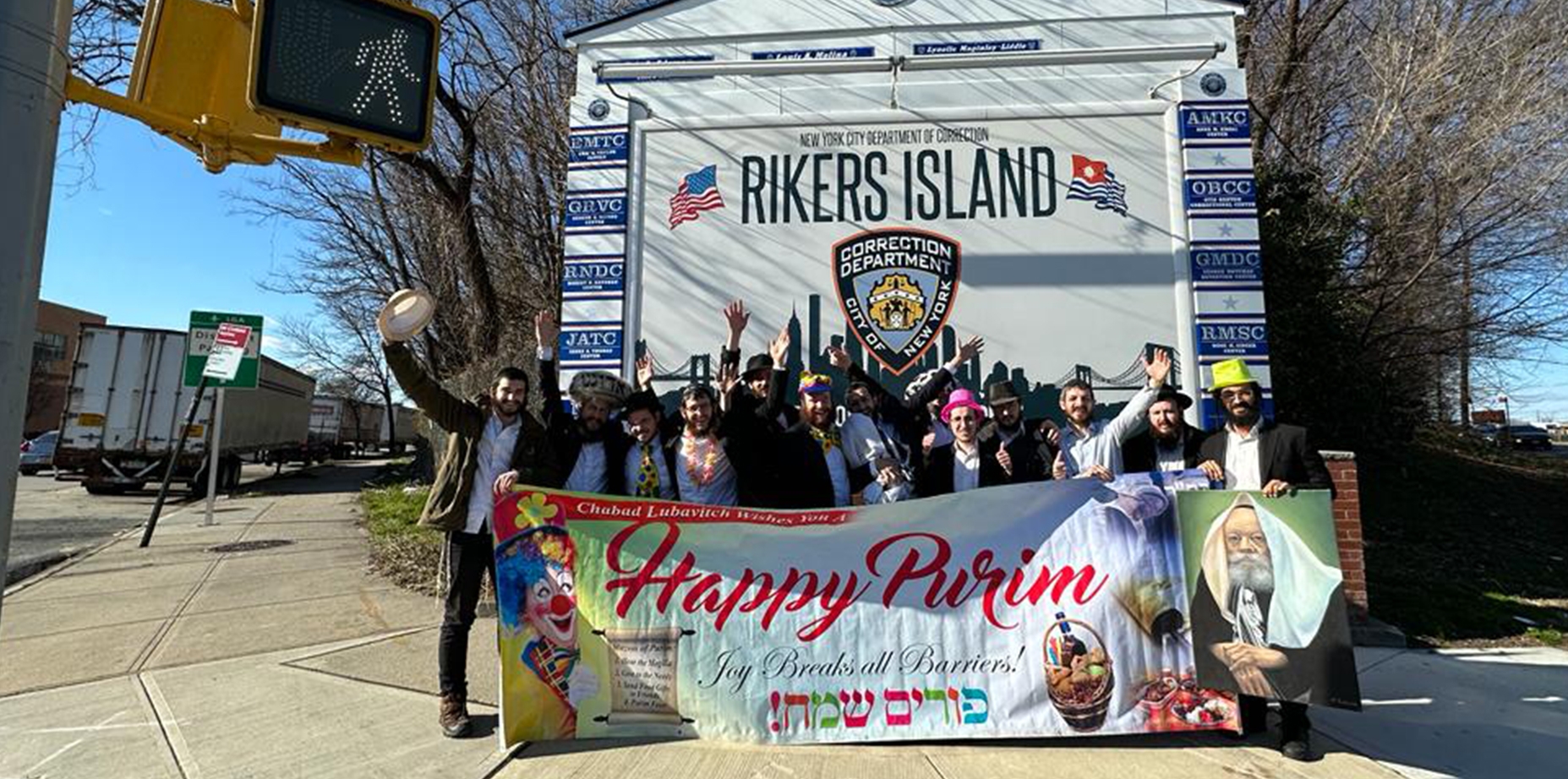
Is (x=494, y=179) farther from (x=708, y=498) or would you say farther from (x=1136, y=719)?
(x=1136, y=719)

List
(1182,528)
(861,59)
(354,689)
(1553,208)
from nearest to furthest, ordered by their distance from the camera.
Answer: (1182,528), (354,689), (861,59), (1553,208)

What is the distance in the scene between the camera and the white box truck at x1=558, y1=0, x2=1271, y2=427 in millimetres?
5742

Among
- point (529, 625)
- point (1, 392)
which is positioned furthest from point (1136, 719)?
point (1, 392)

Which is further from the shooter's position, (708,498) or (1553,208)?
(1553,208)

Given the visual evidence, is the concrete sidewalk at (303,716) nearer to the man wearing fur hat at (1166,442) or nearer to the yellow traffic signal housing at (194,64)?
the man wearing fur hat at (1166,442)

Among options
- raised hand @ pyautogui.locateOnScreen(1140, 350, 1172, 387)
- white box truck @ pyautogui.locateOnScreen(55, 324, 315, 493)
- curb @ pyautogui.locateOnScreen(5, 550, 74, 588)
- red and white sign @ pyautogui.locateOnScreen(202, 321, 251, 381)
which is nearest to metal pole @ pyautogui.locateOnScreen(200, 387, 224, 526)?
red and white sign @ pyautogui.locateOnScreen(202, 321, 251, 381)

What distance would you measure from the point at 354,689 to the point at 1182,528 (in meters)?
4.71

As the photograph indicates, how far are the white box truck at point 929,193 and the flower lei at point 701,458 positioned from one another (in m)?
1.94

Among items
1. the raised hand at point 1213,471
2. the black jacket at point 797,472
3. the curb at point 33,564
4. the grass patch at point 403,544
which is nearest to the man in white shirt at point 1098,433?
the raised hand at point 1213,471

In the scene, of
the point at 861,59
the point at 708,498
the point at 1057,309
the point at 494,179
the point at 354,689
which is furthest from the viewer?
the point at 494,179

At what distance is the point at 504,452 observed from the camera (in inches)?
157

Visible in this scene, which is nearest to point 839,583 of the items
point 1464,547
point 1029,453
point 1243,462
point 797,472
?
point 797,472

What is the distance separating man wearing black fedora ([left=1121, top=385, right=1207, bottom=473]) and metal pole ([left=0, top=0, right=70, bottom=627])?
→ 477cm

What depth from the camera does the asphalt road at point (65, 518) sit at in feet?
29.9
